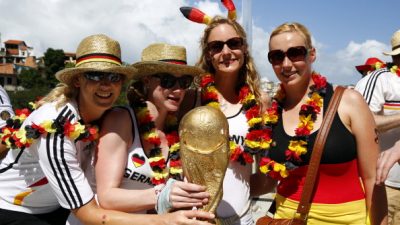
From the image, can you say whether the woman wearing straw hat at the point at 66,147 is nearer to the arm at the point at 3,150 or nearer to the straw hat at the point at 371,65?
the arm at the point at 3,150

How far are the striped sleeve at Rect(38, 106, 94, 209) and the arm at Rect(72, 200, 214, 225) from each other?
0.05 metres

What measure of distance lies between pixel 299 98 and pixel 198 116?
1213mm

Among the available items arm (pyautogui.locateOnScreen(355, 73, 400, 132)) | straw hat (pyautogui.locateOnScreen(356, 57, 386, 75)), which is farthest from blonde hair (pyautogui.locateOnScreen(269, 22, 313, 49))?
straw hat (pyautogui.locateOnScreen(356, 57, 386, 75))

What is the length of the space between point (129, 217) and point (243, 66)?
1666 millimetres

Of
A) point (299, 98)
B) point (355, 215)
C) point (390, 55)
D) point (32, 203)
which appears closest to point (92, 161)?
point (32, 203)

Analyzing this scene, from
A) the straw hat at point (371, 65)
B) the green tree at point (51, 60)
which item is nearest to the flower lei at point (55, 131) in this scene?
the straw hat at point (371, 65)

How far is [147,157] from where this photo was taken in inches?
97.9

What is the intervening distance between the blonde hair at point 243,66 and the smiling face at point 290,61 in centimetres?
49

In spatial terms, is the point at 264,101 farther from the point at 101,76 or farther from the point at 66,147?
the point at 66,147

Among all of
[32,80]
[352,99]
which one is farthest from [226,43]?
[32,80]

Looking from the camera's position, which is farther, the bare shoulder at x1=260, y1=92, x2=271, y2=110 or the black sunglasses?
the bare shoulder at x1=260, y1=92, x2=271, y2=110

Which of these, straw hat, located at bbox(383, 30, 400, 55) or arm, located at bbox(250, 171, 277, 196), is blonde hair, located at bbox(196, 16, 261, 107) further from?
straw hat, located at bbox(383, 30, 400, 55)

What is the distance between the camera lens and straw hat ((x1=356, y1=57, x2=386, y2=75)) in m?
4.89

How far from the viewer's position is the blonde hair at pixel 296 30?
2588 millimetres
